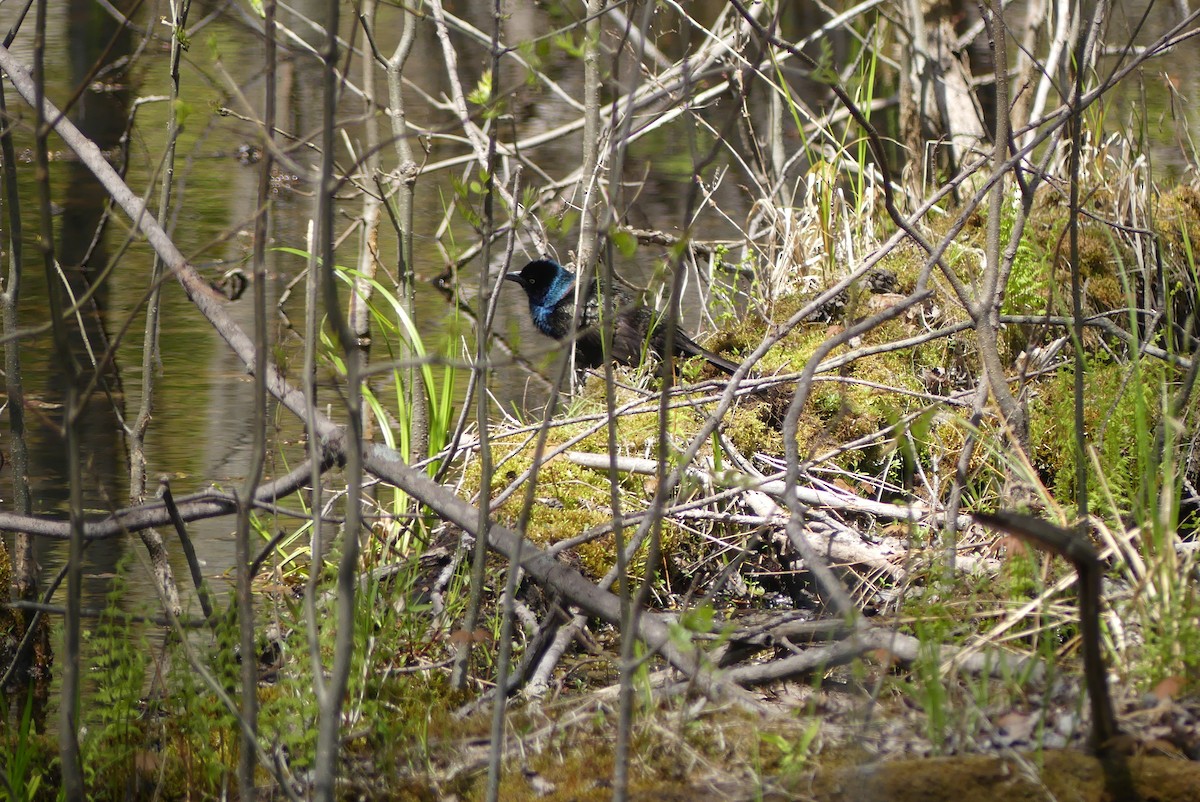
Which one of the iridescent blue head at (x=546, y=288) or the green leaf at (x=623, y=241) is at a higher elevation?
the green leaf at (x=623, y=241)

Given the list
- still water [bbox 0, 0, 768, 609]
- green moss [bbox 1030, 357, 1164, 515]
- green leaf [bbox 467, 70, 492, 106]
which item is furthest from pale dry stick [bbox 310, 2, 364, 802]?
green moss [bbox 1030, 357, 1164, 515]

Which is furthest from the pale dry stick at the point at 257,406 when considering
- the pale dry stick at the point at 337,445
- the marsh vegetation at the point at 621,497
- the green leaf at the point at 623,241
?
the pale dry stick at the point at 337,445

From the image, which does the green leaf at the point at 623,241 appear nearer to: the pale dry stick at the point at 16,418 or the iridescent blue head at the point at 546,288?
the pale dry stick at the point at 16,418

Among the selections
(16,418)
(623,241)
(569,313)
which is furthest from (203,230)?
(623,241)

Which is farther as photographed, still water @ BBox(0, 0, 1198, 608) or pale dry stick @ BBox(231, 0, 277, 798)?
still water @ BBox(0, 0, 1198, 608)

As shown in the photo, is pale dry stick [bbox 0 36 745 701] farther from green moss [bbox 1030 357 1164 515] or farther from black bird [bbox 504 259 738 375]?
black bird [bbox 504 259 738 375]

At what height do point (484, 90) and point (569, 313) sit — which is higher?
point (484, 90)

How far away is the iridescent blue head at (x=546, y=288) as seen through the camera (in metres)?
6.37

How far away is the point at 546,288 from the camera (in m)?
6.48

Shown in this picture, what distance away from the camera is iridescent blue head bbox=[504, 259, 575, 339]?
6371 millimetres

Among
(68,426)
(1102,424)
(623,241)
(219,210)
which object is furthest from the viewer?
(219,210)

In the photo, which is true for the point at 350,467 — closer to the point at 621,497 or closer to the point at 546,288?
the point at 621,497

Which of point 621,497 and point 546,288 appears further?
point 546,288

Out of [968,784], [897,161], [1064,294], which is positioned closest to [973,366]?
[1064,294]
